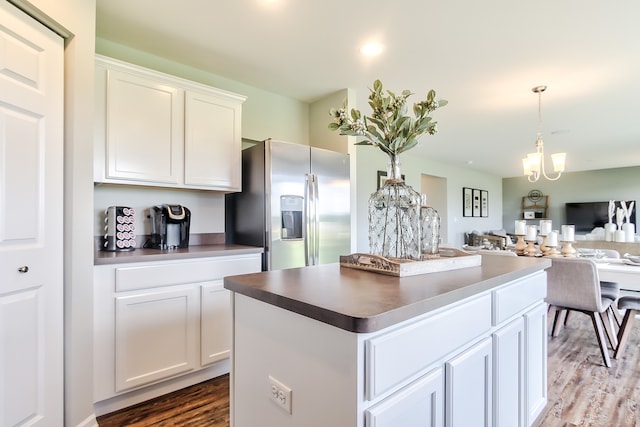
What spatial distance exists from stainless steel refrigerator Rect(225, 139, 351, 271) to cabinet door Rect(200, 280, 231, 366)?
420mm

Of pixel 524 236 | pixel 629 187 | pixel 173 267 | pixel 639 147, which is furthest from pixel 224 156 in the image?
pixel 629 187

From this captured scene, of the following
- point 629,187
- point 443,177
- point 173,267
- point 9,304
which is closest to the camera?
point 9,304

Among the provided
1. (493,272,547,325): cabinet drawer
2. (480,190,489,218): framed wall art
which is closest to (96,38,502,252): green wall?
(493,272,547,325): cabinet drawer

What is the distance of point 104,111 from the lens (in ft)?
6.57

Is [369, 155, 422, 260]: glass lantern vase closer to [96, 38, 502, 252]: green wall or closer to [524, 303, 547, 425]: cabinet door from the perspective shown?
[524, 303, 547, 425]: cabinet door

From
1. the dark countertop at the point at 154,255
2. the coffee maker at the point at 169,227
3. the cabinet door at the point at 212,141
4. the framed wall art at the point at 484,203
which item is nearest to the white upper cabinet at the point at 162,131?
the cabinet door at the point at 212,141

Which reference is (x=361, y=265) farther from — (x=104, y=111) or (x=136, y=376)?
(x=104, y=111)

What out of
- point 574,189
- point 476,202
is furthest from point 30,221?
point 574,189

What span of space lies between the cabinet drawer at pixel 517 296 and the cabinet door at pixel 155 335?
5.67ft

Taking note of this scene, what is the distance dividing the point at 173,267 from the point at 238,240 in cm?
82

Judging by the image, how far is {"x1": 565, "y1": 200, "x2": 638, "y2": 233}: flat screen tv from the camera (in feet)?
28.9

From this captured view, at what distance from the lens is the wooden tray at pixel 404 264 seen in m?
1.22

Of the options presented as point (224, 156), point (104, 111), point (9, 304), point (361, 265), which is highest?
point (104, 111)

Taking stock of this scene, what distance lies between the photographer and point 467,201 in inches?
325
